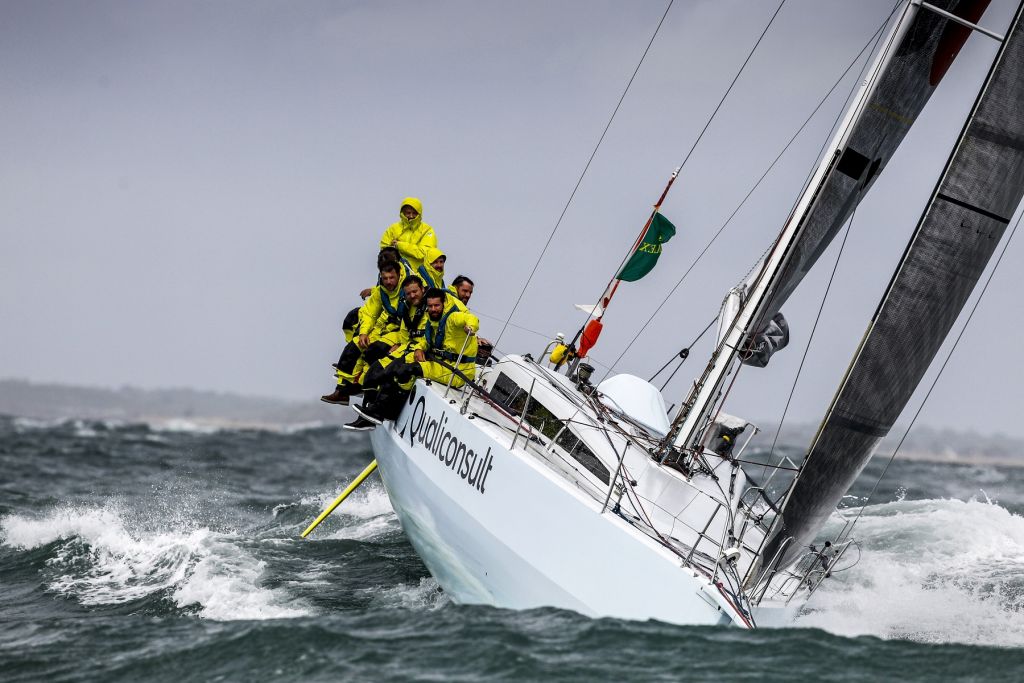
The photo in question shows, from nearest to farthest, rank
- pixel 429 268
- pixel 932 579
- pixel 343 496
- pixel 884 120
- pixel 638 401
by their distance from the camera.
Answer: pixel 884 120 < pixel 638 401 < pixel 932 579 < pixel 429 268 < pixel 343 496

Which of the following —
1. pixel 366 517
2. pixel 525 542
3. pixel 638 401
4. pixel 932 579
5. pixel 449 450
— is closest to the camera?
pixel 525 542

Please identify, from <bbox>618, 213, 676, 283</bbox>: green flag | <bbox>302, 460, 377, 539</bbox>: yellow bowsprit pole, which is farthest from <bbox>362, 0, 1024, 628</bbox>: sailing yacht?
<bbox>618, 213, 676, 283</bbox>: green flag

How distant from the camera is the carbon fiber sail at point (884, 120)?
7340 millimetres

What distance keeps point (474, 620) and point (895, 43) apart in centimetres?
452

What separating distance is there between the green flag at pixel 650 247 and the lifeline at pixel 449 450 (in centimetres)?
250

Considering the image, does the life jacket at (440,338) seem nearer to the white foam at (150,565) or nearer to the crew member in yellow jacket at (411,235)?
the crew member in yellow jacket at (411,235)

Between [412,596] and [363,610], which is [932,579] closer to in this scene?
[412,596]

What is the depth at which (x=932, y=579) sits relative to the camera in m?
8.54

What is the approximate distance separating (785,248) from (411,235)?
3.09 metres

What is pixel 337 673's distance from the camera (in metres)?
4.88

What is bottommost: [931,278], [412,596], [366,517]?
[366,517]

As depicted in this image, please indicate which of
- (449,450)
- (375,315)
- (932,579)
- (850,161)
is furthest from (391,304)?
(932,579)

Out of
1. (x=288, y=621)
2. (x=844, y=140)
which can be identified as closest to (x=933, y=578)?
(x=844, y=140)

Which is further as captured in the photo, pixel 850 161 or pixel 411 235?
pixel 411 235
